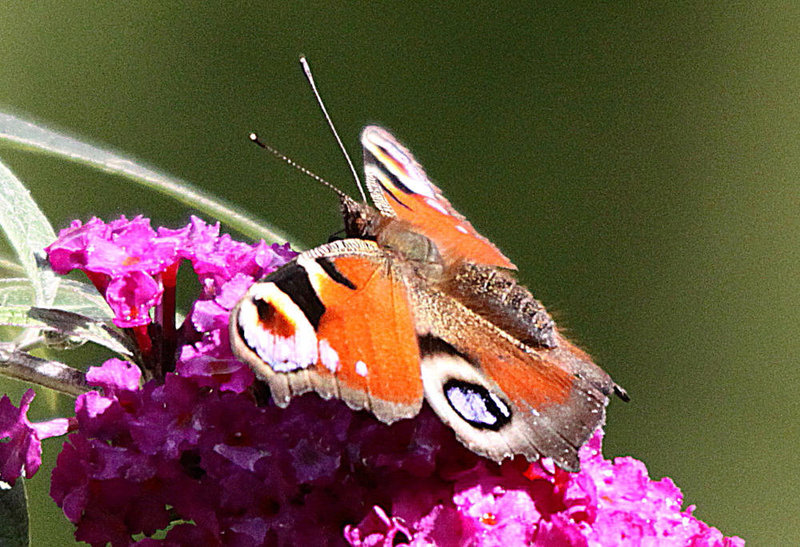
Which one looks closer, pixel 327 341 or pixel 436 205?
pixel 327 341

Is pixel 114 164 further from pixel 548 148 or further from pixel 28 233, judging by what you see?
pixel 548 148

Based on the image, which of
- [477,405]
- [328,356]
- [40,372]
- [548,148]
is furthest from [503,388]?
[548,148]

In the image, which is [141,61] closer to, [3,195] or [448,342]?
[3,195]

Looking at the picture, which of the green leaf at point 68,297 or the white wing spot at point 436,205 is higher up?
the white wing spot at point 436,205

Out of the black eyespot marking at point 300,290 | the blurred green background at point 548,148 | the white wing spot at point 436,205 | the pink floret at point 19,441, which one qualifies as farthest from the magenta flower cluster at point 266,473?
the blurred green background at point 548,148

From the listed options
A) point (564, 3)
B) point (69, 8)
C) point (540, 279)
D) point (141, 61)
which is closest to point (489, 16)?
point (564, 3)

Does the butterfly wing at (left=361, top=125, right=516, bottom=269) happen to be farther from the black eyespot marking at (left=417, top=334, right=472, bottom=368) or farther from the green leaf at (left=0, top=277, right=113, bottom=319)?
the green leaf at (left=0, top=277, right=113, bottom=319)

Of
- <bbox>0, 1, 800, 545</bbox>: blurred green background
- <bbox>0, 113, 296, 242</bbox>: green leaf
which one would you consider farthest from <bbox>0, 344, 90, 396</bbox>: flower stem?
<bbox>0, 1, 800, 545</bbox>: blurred green background

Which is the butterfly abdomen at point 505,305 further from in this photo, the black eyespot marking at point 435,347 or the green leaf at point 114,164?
the green leaf at point 114,164
